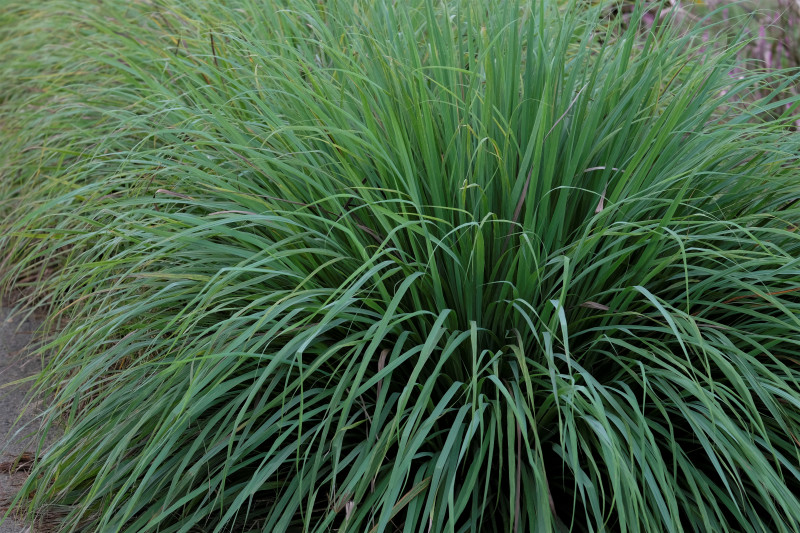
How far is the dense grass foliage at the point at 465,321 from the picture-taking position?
182 centimetres

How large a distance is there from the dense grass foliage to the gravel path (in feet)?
0.48

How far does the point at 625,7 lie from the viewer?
461 centimetres

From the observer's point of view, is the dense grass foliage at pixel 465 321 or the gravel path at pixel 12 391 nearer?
the dense grass foliage at pixel 465 321

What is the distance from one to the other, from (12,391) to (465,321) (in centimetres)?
193

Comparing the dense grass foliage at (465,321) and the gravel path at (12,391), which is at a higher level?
the dense grass foliage at (465,321)

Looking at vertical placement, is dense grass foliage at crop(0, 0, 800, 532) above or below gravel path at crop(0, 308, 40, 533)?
above

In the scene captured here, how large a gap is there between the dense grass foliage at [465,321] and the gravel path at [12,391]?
148 millimetres

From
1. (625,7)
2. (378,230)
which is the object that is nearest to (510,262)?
(378,230)

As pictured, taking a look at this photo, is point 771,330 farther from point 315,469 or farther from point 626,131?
point 315,469

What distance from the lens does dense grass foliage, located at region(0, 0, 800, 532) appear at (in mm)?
1824

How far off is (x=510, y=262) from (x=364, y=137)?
556mm

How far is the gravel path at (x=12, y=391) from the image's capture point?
250 centimetres

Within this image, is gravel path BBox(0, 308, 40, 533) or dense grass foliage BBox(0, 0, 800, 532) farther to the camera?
gravel path BBox(0, 308, 40, 533)

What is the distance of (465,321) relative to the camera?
2.10 meters
